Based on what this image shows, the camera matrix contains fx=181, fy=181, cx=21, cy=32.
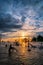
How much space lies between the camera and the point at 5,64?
143 ft

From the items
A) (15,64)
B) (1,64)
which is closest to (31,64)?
(15,64)

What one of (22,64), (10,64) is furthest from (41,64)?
(10,64)

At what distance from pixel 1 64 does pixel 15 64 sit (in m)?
3.41

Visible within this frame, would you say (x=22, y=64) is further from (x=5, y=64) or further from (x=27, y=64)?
(x=5, y=64)

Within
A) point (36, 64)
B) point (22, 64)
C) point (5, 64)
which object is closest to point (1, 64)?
point (5, 64)

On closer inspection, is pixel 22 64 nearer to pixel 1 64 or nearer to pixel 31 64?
pixel 31 64

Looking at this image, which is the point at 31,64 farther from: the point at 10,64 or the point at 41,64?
the point at 10,64

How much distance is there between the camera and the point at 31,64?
4275cm

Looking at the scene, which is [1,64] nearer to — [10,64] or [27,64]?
[10,64]

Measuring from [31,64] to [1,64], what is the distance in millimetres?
7256

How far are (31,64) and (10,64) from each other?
5.09m

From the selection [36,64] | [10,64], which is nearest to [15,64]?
[10,64]

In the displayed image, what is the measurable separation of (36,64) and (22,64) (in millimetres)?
3418

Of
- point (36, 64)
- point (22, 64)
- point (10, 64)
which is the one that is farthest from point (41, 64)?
point (10, 64)
